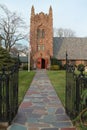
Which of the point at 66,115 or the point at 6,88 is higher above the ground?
the point at 6,88

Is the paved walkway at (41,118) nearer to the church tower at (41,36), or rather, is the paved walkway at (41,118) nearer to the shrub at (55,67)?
the shrub at (55,67)

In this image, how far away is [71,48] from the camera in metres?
56.0

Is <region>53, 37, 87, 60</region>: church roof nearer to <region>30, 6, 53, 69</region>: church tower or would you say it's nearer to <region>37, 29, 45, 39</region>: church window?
<region>30, 6, 53, 69</region>: church tower

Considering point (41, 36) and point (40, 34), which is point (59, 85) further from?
point (40, 34)

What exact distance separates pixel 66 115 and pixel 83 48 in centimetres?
4965

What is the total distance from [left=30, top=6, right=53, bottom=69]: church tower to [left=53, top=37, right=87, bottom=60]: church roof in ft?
10.0

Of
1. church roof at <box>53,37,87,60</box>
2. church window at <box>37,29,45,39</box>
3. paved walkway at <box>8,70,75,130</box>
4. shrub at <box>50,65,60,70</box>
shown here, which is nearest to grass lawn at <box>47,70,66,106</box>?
paved walkway at <box>8,70,75,130</box>

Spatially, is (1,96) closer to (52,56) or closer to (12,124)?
(12,124)

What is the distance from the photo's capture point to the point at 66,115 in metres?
7.14

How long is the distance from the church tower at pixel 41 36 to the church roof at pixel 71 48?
306 cm

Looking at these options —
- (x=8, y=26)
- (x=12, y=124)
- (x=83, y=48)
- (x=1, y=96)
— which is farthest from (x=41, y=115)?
(x=83, y=48)

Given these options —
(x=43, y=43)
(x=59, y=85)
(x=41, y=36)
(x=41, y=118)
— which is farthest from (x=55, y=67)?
(x=41, y=118)

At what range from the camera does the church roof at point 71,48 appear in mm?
54375

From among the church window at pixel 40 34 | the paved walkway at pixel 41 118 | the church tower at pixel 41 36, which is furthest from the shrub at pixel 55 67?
the paved walkway at pixel 41 118
